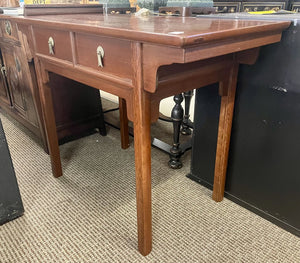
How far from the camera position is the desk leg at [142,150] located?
761 millimetres

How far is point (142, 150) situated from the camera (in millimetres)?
863

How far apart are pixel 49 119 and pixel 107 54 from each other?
2.14ft

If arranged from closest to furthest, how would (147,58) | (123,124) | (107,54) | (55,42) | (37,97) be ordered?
1. (147,58)
2. (107,54)
3. (55,42)
4. (37,97)
5. (123,124)

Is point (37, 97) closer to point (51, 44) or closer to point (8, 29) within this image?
point (8, 29)

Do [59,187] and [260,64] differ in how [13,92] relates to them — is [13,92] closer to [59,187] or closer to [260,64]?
[59,187]

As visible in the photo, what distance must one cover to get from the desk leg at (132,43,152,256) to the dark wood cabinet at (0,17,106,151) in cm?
91

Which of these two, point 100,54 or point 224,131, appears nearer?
point 100,54

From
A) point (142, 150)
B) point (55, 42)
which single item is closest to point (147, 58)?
point (142, 150)

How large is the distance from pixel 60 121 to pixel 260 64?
1.19 metres

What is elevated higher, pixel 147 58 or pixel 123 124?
pixel 147 58

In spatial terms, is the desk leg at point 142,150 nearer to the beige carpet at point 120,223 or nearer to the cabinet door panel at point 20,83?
the beige carpet at point 120,223

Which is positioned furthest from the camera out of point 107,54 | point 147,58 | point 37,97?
point 37,97

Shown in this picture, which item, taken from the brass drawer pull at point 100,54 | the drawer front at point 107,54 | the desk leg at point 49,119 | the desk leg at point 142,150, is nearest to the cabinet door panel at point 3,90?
the desk leg at point 49,119

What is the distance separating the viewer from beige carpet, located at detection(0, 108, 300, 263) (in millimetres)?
1031
